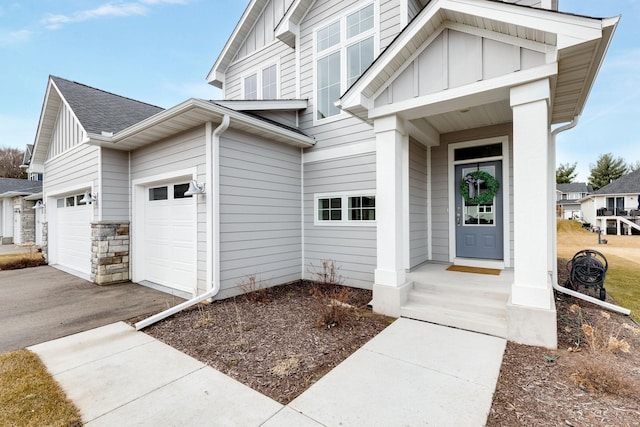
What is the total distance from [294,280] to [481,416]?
4729 millimetres

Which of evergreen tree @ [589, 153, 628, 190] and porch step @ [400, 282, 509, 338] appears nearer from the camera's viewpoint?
porch step @ [400, 282, 509, 338]

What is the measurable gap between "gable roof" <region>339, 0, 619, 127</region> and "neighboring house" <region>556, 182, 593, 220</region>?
38.5 meters

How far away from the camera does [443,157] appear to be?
5.98m

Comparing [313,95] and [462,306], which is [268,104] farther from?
[462,306]

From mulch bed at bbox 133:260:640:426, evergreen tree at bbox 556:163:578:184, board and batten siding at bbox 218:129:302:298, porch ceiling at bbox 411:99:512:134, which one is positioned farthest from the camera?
evergreen tree at bbox 556:163:578:184

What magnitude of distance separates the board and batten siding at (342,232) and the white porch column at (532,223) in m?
2.68

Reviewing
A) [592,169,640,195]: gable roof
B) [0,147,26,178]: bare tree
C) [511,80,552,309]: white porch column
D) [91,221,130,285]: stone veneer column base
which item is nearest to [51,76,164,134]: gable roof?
[91,221,130,285]: stone veneer column base

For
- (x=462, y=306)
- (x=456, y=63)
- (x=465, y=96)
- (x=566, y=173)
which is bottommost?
(x=462, y=306)

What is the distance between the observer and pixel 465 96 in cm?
363

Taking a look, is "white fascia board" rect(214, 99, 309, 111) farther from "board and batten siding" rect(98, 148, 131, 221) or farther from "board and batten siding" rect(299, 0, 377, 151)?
"board and batten siding" rect(98, 148, 131, 221)

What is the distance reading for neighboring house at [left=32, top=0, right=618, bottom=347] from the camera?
3268 mm

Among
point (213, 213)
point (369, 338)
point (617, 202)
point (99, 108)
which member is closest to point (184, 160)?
point (213, 213)

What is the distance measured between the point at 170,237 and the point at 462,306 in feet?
18.3

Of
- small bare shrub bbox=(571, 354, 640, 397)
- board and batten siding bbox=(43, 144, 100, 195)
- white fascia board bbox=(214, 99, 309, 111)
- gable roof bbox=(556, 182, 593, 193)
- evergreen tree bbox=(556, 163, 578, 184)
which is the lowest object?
small bare shrub bbox=(571, 354, 640, 397)
